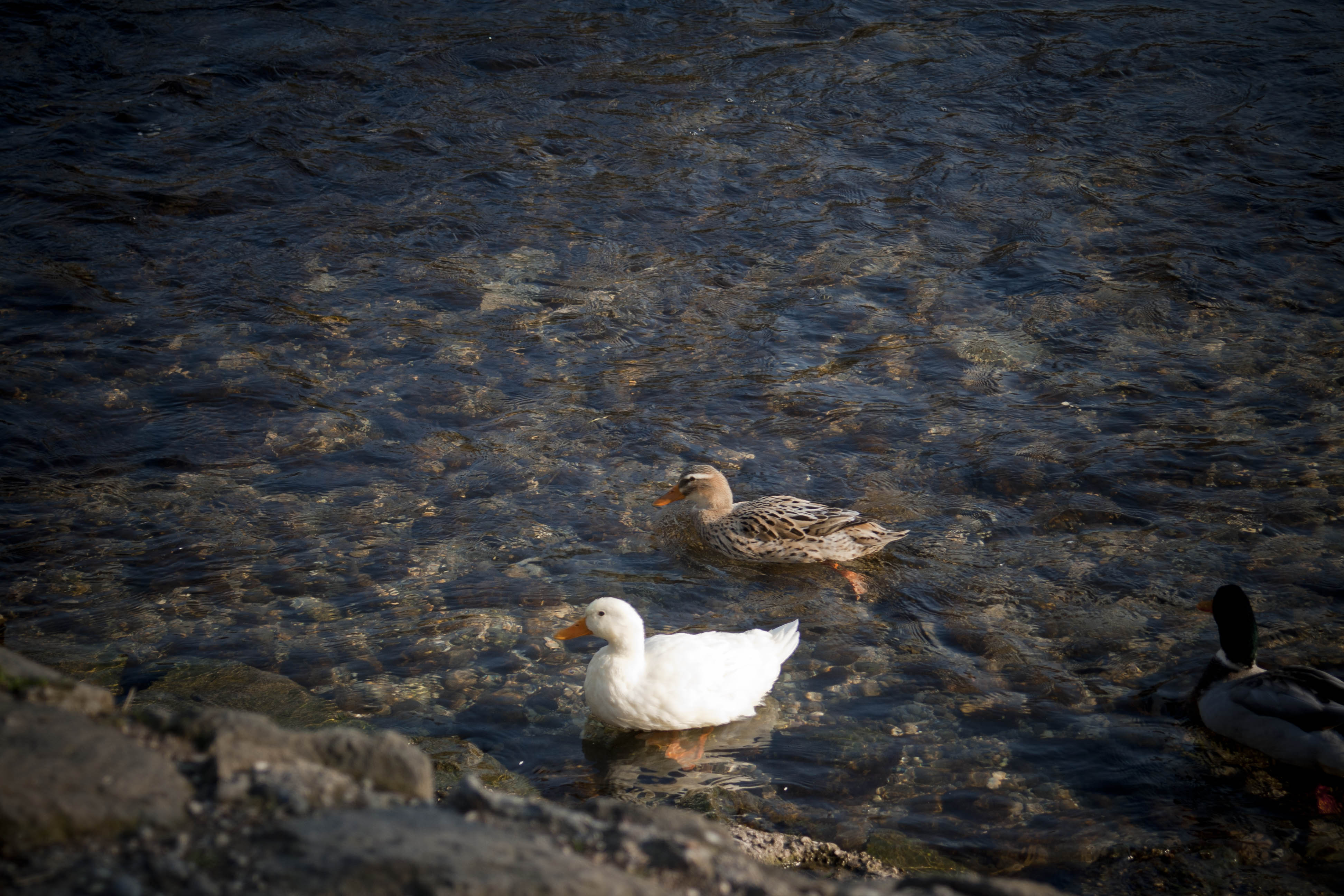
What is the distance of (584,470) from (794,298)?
3443 mm

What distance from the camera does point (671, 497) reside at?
25.0 ft

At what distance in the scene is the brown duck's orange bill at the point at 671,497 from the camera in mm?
7602

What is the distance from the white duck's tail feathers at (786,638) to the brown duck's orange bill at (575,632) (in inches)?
42.9

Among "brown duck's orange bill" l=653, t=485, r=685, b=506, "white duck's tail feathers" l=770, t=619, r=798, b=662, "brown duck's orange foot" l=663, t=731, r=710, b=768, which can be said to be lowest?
"brown duck's orange foot" l=663, t=731, r=710, b=768

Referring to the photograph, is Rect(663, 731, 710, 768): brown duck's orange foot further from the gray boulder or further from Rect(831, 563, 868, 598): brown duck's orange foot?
the gray boulder

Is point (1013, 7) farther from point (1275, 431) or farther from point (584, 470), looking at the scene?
point (584, 470)

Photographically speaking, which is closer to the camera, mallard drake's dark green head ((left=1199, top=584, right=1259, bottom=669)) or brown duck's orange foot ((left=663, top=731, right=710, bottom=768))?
brown duck's orange foot ((left=663, top=731, right=710, bottom=768))

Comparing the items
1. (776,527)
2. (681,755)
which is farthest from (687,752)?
(776,527)

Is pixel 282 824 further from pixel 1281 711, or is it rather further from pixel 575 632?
pixel 1281 711

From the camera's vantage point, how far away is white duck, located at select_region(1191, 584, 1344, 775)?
5.18m

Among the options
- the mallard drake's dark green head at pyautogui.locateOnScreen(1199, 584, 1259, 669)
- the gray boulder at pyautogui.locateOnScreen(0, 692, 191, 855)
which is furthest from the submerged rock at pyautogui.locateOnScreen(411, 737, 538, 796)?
the mallard drake's dark green head at pyautogui.locateOnScreen(1199, 584, 1259, 669)

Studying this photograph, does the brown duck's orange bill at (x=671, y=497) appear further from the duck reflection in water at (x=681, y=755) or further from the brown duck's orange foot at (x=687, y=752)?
the brown duck's orange foot at (x=687, y=752)

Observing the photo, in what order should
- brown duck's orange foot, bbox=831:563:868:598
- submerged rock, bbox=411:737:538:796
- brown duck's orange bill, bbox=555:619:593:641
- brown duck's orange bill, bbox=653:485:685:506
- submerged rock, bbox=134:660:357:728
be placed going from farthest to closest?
1. brown duck's orange bill, bbox=653:485:685:506
2. brown duck's orange foot, bbox=831:563:868:598
3. brown duck's orange bill, bbox=555:619:593:641
4. submerged rock, bbox=134:660:357:728
5. submerged rock, bbox=411:737:538:796

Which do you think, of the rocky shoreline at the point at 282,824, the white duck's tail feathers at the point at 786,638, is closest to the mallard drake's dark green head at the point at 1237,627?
the white duck's tail feathers at the point at 786,638
